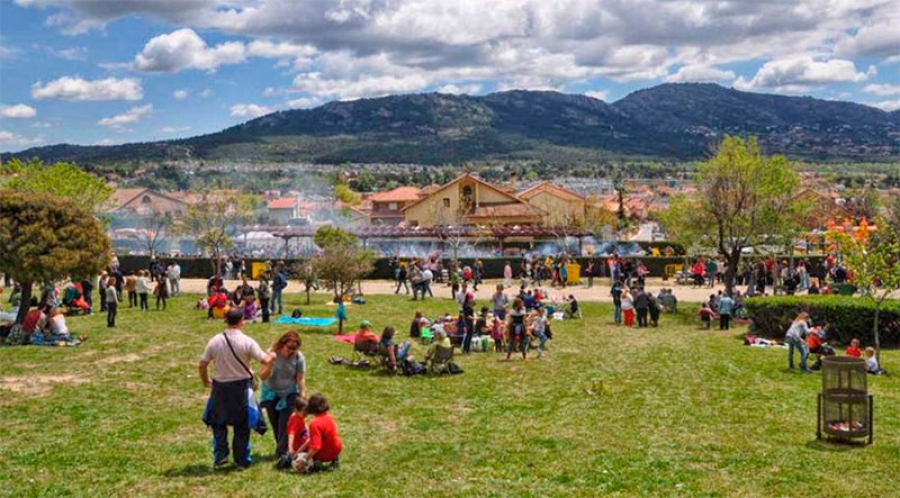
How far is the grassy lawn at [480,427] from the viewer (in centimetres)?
834

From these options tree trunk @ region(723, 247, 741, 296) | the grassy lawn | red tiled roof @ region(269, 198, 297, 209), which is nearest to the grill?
the grassy lawn

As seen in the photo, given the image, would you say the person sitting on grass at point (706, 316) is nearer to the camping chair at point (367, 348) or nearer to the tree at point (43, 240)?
the camping chair at point (367, 348)

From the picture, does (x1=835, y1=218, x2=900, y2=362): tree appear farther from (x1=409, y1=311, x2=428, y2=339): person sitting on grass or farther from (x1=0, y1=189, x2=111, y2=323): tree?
(x1=0, y1=189, x2=111, y2=323): tree

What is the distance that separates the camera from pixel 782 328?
20.9 metres

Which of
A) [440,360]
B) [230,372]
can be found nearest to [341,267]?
[440,360]

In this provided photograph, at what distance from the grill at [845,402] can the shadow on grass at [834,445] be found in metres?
0.05

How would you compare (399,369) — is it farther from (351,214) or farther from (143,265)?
(351,214)

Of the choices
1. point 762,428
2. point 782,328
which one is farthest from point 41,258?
point 782,328

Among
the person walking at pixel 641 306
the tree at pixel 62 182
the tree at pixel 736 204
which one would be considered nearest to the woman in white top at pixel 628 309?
the person walking at pixel 641 306

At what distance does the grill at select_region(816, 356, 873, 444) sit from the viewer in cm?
1009

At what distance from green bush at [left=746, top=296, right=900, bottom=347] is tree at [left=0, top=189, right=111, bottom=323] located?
616 inches

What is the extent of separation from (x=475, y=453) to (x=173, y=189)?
145882 mm

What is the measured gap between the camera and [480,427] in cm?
1122

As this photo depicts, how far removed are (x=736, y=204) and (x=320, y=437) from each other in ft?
68.5
